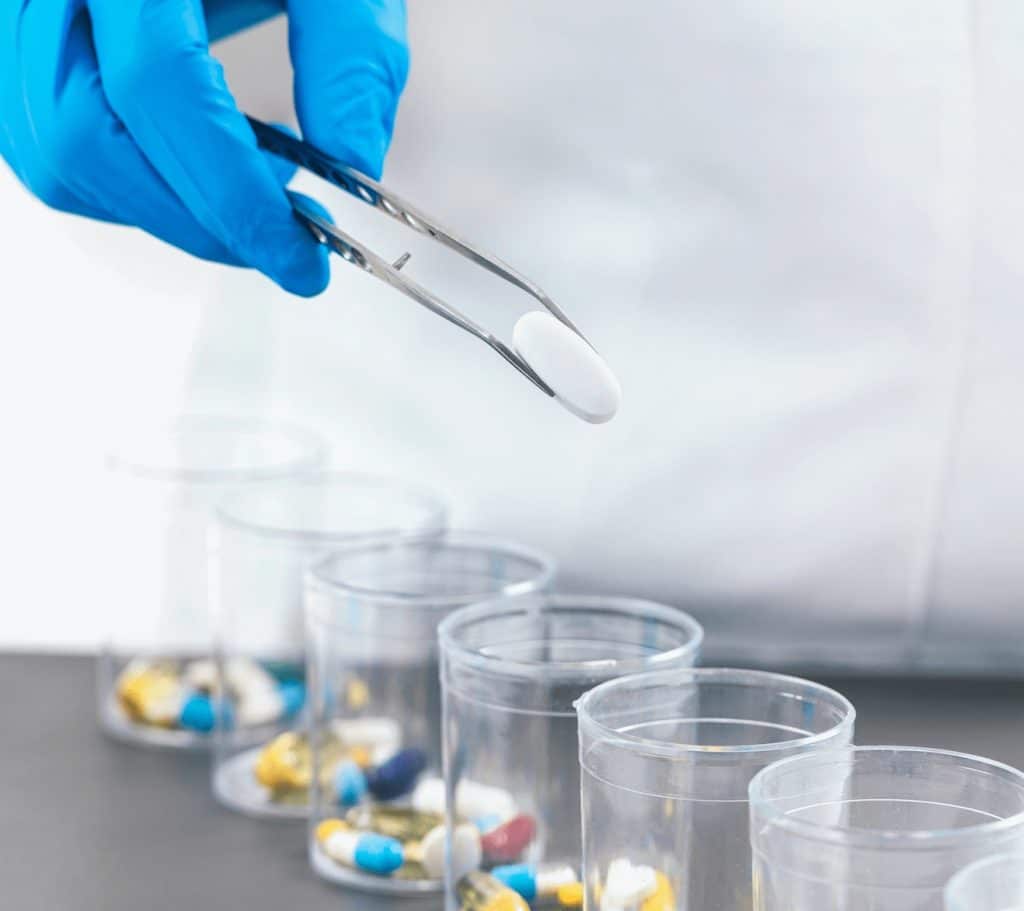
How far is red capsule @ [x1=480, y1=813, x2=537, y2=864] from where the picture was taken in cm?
78

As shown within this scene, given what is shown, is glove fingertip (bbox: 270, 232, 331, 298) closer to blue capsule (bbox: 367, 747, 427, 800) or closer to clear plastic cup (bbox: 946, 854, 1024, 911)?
blue capsule (bbox: 367, 747, 427, 800)

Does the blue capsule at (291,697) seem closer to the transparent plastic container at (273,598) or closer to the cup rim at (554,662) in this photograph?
the transparent plastic container at (273,598)

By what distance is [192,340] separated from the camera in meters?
1.12

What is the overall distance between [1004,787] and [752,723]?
137 mm

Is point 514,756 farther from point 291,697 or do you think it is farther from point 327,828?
point 291,697

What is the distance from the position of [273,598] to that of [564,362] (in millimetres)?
416

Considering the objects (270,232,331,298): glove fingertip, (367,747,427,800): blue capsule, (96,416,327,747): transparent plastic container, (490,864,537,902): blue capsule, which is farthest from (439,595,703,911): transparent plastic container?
(96,416,327,747): transparent plastic container

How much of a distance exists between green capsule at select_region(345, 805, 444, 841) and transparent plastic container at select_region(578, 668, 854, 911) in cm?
18

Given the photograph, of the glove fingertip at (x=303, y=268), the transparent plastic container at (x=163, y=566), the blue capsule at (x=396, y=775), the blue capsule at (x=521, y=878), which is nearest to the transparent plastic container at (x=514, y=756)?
the blue capsule at (x=521, y=878)

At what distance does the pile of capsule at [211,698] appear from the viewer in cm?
104

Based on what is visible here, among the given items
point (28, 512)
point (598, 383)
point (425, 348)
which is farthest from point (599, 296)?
point (28, 512)

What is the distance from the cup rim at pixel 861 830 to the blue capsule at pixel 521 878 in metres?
0.19

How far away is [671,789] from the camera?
2.17 feet

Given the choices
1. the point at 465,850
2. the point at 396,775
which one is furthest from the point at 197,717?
the point at 465,850
